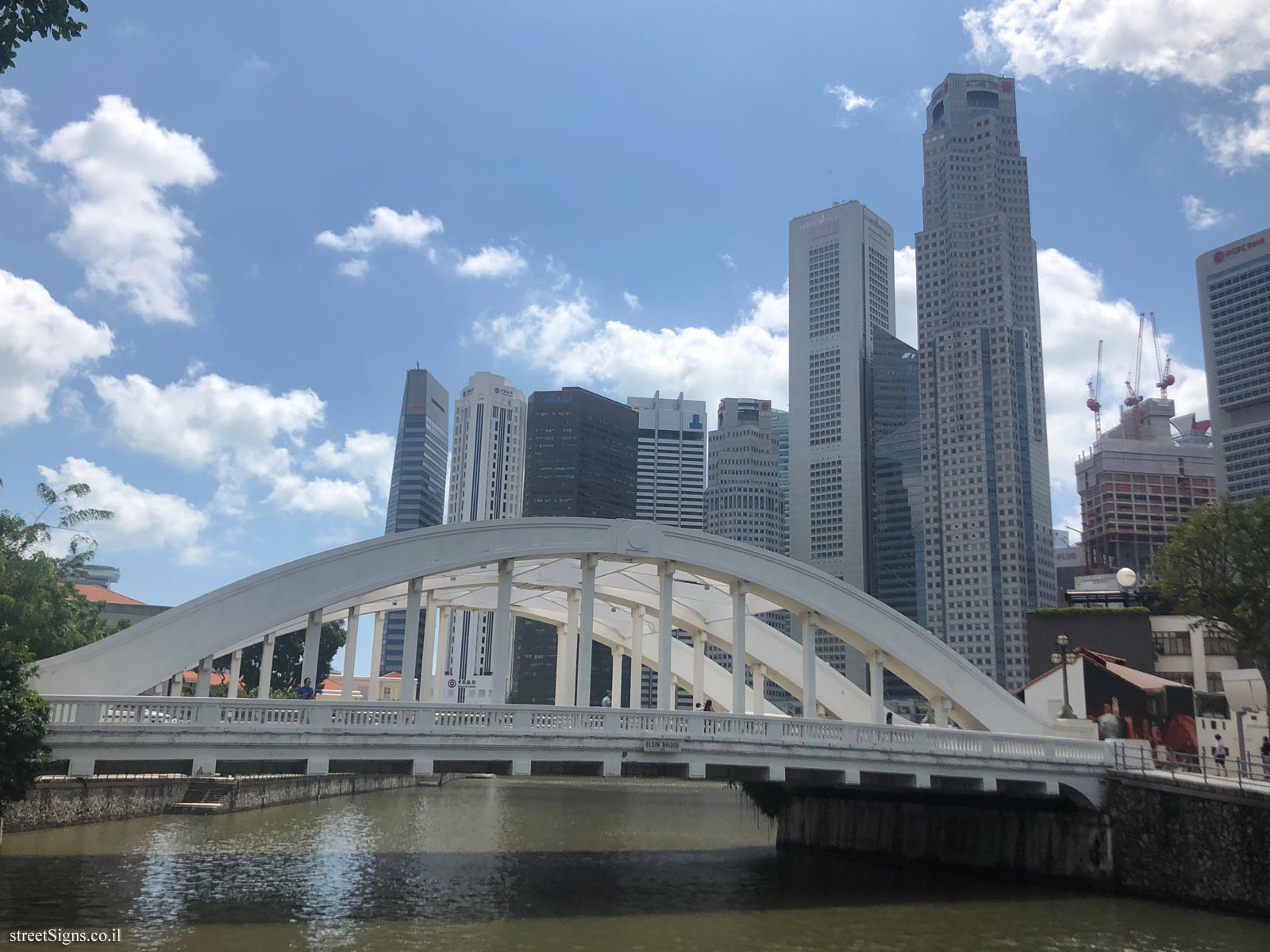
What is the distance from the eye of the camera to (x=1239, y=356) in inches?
5251

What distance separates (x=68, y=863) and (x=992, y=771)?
2113 centimetres

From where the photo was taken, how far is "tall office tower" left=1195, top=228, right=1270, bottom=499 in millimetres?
128375

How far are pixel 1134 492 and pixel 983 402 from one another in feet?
108

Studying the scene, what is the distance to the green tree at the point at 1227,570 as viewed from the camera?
2966 cm

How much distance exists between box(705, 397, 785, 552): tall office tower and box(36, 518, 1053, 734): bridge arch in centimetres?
13035

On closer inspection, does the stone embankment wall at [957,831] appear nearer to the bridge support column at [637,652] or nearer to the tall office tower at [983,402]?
the bridge support column at [637,652]

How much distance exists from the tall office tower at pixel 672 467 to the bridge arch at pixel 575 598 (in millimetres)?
152385

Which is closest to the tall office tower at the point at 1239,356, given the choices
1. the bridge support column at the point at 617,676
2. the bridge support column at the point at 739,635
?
the bridge support column at the point at 617,676

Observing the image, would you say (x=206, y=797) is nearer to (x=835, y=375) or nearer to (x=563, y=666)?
(x=563, y=666)

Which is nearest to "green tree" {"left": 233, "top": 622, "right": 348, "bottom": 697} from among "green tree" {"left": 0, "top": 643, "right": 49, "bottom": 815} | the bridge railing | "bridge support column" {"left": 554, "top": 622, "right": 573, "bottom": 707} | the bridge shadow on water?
"bridge support column" {"left": 554, "top": 622, "right": 573, "bottom": 707}

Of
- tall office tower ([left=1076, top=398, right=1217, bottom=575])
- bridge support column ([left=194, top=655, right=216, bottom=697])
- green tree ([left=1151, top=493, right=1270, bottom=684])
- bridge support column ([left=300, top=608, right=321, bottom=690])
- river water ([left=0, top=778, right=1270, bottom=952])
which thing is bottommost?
river water ([left=0, top=778, right=1270, bottom=952])

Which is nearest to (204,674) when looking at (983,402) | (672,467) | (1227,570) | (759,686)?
(759,686)

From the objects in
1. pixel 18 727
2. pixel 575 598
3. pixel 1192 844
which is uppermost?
pixel 575 598

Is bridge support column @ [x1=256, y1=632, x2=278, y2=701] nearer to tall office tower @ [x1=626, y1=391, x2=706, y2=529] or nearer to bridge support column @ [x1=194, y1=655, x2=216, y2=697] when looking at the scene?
bridge support column @ [x1=194, y1=655, x2=216, y2=697]
